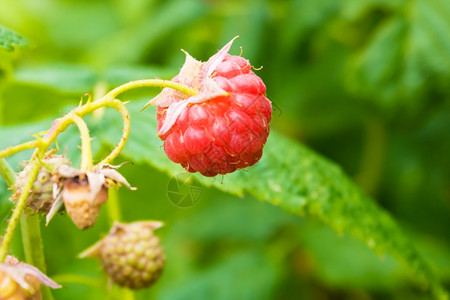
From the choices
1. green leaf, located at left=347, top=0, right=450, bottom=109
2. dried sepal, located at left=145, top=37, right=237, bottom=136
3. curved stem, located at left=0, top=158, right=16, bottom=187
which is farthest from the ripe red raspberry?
green leaf, located at left=347, top=0, right=450, bottom=109

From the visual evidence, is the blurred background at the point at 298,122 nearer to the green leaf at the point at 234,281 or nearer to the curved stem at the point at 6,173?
the green leaf at the point at 234,281

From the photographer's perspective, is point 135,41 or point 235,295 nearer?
point 235,295

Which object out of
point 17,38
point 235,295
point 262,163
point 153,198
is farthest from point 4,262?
point 153,198


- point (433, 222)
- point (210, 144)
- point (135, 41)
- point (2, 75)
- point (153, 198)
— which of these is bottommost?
point (153, 198)

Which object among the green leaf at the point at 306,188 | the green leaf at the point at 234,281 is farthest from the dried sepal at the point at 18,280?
the green leaf at the point at 234,281

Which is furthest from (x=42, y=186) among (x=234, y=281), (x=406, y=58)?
(x=234, y=281)

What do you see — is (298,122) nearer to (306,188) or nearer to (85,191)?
(306,188)

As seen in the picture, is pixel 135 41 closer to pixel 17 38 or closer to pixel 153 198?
pixel 153 198
